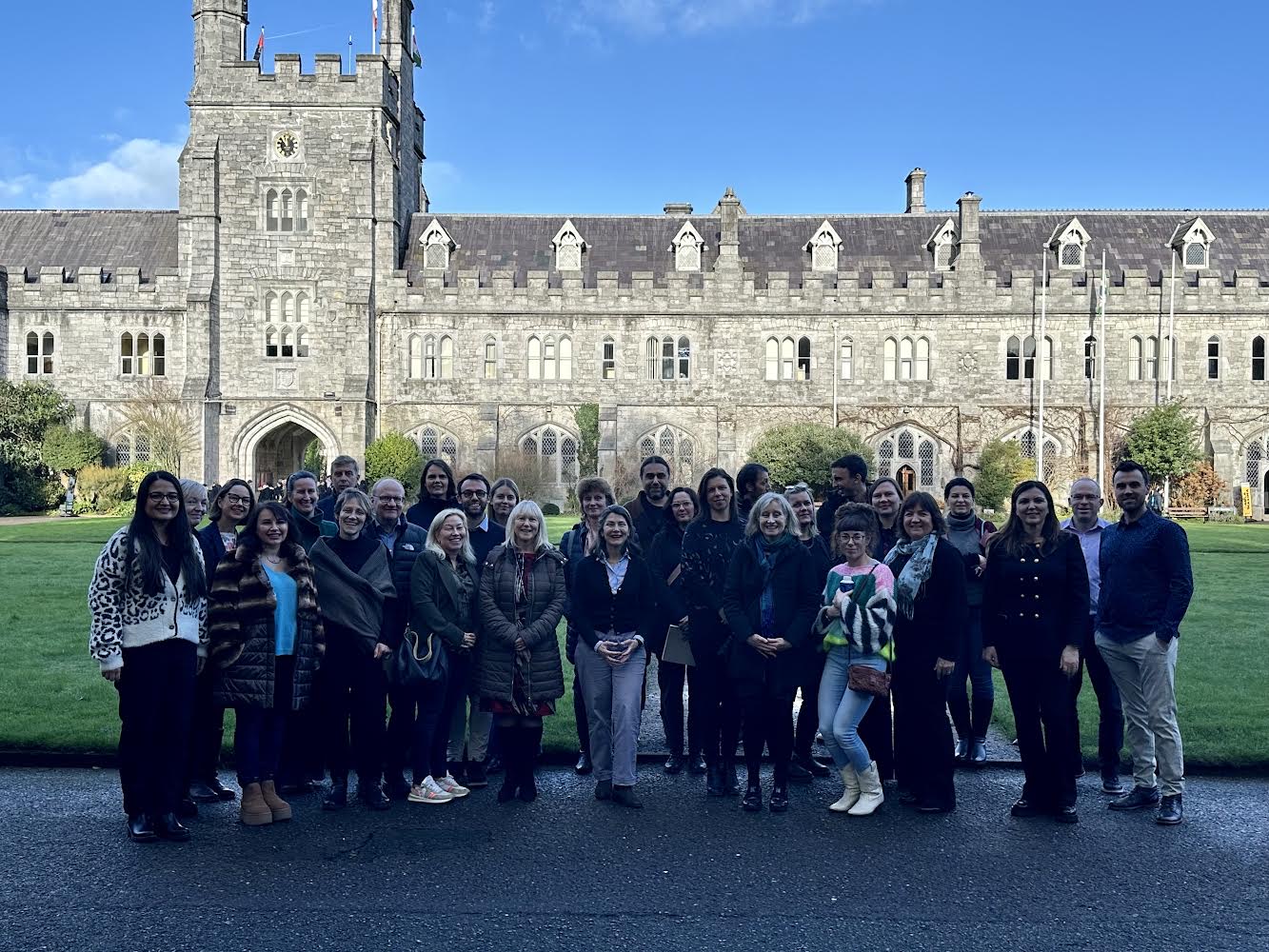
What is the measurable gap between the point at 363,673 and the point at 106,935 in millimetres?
2183

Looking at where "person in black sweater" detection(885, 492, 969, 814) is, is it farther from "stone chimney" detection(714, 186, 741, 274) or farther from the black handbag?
"stone chimney" detection(714, 186, 741, 274)

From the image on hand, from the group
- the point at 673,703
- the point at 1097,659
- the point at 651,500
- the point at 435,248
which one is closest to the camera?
the point at 1097,659

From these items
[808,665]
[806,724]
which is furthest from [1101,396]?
[808,665]

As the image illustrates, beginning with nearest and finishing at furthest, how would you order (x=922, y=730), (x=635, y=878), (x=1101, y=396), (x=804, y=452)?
A: (x=635, y=878) → (x=922, y=730) → (x=804, y=452) → (x=1101, y=396)

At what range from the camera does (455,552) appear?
6926mm

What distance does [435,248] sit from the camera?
1502 inches

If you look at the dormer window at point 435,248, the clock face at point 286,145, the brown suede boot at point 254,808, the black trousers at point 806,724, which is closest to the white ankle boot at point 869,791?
the black trousers at point 806,724

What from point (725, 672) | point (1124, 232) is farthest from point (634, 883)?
point (1124, 232)

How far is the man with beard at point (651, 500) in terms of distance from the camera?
8.37 m

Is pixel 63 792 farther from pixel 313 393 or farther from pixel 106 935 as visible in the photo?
pixel 313 393

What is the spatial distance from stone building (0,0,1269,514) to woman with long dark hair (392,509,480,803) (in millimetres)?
29046

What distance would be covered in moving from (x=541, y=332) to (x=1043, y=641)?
31669mm

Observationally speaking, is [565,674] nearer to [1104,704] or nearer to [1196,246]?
[1104,704]

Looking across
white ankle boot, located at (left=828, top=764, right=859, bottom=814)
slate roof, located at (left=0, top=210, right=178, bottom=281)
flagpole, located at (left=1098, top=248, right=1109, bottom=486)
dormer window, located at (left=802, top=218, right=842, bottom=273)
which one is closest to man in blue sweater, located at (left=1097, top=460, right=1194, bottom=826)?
white ankle boot, located at (left=828, top=764, right=859, bottom=814)
